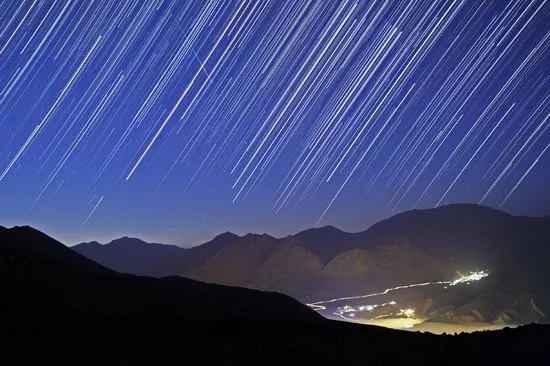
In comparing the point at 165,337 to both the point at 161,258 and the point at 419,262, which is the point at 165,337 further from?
the point at 161,258

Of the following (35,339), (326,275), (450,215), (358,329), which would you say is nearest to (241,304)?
(358,329)

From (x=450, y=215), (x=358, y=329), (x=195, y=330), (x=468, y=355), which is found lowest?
(x=195, y=330)

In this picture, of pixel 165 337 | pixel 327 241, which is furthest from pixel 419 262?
pixel 165 337

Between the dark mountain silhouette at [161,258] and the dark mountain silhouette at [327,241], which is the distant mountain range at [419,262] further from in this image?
the dark mountain silhouette at [161,258]

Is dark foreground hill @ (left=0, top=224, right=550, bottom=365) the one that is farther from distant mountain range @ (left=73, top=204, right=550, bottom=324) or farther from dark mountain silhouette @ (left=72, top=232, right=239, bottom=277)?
dark mountain silhouette @ (left=72, top=232, right=239, bottom=277)

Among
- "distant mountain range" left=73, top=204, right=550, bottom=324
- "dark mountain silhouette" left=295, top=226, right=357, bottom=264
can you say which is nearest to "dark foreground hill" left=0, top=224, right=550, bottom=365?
"distant mountain range" left=73, top=204, right=550, bottom=324

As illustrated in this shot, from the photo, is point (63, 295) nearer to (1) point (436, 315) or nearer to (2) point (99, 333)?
(2) point (99, 333)
